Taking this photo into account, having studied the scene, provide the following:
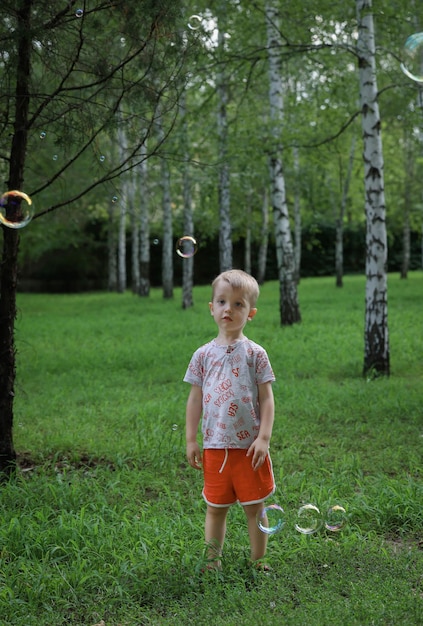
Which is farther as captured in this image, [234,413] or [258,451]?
[234,413]

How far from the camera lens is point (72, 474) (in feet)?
18.8

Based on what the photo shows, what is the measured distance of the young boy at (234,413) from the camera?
3.71m

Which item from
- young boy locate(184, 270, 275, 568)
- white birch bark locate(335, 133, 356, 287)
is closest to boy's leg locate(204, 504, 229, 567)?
young boy locate(184, 270, 275, 568)

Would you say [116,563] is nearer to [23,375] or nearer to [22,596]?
[22,596]

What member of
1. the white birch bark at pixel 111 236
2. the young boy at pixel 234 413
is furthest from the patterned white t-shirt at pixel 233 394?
the white birch bark at pixel 111 236

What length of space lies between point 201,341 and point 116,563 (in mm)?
8970

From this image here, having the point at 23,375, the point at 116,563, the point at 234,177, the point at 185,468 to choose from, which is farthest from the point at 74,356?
the point at 234,177

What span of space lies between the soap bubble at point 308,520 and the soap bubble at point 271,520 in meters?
0.22

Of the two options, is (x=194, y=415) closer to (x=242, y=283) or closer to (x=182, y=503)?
(x=242, y=283)

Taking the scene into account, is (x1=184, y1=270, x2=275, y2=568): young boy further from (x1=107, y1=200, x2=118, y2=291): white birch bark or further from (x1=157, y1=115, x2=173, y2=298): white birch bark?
(x1=107, y1=200, x2=118, y2=291): white birch bark

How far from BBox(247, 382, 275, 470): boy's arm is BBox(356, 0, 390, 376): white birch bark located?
6.02 metres

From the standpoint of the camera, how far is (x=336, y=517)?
14.9ft

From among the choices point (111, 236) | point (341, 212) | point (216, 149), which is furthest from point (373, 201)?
point (111, 236)

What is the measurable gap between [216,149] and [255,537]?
18.9 m
